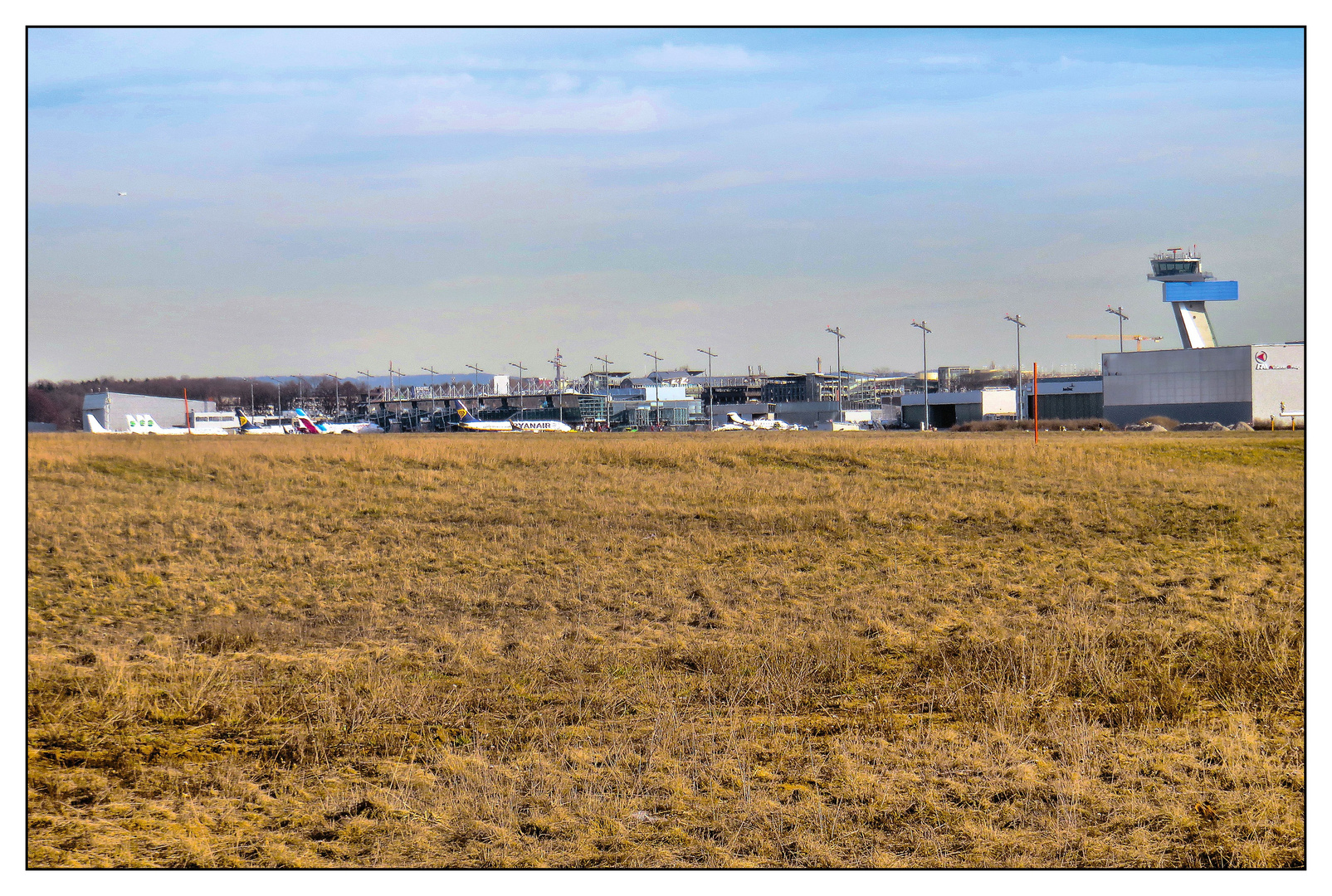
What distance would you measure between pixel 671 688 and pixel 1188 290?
99196 millimetres

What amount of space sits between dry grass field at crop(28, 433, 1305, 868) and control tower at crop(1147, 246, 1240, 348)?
3262 inches

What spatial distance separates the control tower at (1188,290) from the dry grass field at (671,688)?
Answer: 82.9 m

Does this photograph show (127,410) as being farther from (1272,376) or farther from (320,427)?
(1272,376)

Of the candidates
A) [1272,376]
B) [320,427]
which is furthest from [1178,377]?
[320,427]

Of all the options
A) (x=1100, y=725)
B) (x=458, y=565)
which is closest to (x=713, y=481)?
(x=458, y=565)

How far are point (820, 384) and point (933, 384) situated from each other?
68.8 feet

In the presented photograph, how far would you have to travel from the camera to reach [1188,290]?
93000mm

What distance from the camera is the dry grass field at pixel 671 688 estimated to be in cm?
533

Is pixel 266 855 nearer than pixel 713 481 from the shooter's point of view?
Yes

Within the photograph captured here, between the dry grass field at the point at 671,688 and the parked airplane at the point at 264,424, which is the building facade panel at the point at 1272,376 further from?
the parked airplane at the point at 264,424

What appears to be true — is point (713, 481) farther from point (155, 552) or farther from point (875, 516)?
point (155, 552)

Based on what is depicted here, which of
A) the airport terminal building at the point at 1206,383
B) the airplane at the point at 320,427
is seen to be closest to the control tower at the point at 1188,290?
the airport terminal building at the point at 1206,383

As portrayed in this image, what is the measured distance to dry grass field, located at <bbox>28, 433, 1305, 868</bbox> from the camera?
533 cm

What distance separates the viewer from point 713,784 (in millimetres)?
5973
